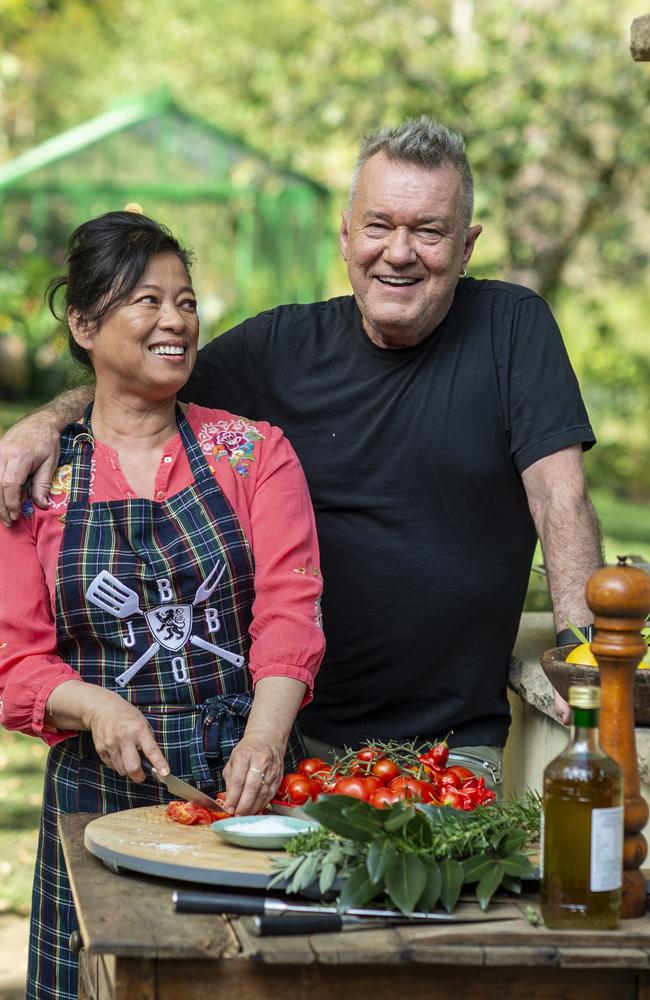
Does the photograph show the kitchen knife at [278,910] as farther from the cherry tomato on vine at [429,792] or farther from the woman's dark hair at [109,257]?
the woman's dark hair at [109,257]

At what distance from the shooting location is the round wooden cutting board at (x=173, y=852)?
1925 millimetres

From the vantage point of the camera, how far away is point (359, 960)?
5.73 feet

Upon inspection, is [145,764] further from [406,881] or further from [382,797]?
[406,881]

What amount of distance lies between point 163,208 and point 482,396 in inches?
543

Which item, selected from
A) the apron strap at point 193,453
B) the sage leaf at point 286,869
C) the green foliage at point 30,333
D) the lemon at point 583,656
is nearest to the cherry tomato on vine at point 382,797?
the sage leaf at point 286,869

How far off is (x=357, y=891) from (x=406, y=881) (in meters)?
0.07

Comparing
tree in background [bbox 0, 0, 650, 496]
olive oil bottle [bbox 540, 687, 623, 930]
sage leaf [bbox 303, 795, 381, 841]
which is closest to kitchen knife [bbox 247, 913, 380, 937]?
sage leaf [bbox 303, 795, 381, 841]

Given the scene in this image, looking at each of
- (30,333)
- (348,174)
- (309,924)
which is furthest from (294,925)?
(30,333)

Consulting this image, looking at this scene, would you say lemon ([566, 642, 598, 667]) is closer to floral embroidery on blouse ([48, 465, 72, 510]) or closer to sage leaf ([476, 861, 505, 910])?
sage leaf ([476, 861, 505, 910])

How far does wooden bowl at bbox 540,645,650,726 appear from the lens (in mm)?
2545

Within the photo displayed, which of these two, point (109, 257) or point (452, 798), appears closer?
point (452, 798)

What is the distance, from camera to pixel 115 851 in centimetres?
201

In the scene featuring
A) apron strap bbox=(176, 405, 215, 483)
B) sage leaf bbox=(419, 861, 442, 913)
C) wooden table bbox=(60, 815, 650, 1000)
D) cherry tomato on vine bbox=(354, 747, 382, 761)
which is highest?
apron strap bbox=(176, 405, 215, 483)

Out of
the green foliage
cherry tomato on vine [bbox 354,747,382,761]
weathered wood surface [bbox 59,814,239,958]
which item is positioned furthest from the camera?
the green foliage
